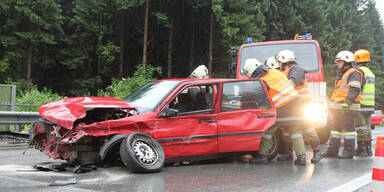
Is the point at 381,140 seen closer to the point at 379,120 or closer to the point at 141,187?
the point at 141,187

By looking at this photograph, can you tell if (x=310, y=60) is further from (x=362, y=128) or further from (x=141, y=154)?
(x=141, y=154)

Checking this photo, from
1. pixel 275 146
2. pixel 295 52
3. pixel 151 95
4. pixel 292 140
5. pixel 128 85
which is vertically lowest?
pixel 275 146

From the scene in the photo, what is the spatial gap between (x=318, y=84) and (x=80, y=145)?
6.45 meters

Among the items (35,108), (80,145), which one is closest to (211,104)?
(80,145)

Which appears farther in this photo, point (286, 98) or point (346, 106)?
point (346, 106)

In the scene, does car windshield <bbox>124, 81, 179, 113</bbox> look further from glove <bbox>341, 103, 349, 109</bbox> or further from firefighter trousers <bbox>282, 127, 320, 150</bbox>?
glove <bbox>341, 103, 349, 109</bbox>

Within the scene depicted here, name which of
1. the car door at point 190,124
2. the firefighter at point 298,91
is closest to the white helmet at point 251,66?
the firefighter at point 298,91

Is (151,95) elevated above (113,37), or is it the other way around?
(113,37)

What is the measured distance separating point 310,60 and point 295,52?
48 cm

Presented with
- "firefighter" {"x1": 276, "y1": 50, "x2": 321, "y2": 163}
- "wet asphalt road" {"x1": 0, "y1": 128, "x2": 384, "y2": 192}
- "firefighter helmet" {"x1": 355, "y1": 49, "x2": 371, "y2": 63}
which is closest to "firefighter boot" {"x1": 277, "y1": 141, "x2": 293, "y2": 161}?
"firefighter" {"x1": 276, "y1": 50, "x2": 321, "y2": 163}

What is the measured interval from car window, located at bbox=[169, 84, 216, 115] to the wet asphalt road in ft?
3.01

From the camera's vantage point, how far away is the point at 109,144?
6008 mm

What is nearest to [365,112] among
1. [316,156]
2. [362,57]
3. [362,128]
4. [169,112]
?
[362,128]

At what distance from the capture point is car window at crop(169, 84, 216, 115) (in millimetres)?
6977
